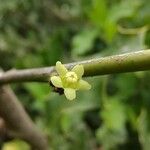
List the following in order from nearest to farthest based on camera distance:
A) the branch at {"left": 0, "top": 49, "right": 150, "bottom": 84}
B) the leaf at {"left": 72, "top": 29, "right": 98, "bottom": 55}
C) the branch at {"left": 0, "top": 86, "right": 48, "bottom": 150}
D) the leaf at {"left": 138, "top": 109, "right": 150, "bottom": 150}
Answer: the branch at {"left": 0, "top": 49, "right": 150, "bottom": 84}, the branch at {"left": 0, "top": 86, "right": 48, "bottom": 150}, the leaf at {"left": 138, "top": 109, "right": 150, "bottom": 150}, the leaf at {"left": 72, "top": 29, "right": 98, "bottom": 55}

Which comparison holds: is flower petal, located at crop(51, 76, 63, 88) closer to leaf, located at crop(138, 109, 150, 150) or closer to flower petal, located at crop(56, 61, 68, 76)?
flower petal, located at crop(56, 61, 68, 76)

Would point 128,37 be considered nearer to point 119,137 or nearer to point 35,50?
point 119,137

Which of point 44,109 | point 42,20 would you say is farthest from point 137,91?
point 42,20

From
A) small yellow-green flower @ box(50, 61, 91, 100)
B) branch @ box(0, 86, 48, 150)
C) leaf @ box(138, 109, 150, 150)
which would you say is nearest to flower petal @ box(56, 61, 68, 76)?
small yellow-green flower @ box(50, 61, 91, 100)

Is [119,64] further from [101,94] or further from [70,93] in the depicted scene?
[101,94]

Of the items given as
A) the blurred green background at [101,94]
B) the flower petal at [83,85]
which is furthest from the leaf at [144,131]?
the flower petal at [83,85]
